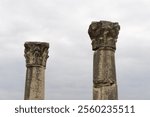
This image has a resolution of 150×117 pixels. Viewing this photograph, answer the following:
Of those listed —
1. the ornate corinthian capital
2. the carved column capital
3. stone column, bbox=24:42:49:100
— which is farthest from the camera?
the ornate corinthian capital

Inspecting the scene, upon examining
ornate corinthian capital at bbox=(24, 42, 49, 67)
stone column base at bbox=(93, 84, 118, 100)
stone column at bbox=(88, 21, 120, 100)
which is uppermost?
ornate corinthian capital at bbox=(24, 42, 49, 67)

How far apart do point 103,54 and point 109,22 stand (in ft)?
4.00

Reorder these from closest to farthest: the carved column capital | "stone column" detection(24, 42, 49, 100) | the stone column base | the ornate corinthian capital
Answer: the stone column base
the carved column capital
"stone column" detection(24, 42, 49, 100)
the ornate corinthian capital

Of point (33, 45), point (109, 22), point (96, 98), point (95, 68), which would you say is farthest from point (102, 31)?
point (33, 45)

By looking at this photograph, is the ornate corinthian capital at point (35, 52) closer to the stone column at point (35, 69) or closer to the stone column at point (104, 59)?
the stone column at point (35, 69)

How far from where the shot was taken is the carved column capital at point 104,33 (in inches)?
581

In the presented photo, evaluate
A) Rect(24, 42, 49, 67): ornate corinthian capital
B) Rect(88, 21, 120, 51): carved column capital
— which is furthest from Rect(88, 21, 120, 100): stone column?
Rect(24, 42, 49, 67): ornate corinthian capital

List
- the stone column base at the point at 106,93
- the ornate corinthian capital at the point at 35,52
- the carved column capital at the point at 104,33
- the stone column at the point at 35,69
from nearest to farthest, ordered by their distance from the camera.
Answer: the stone column base at the point at 106,93 → the carved column capital at the point at 104,33 → the stone column at the point at 35,69 → the ornate corinthian capital at the point at 35,52

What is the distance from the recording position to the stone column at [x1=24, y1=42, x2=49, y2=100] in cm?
2012

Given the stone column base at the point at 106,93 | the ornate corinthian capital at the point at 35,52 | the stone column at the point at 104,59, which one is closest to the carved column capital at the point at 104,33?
the stone column at the point at 104,59

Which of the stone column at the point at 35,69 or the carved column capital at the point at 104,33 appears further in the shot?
the stone column at the point at 35,69

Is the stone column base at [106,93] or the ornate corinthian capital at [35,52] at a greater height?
the ornate corinthian capital at [35,52]

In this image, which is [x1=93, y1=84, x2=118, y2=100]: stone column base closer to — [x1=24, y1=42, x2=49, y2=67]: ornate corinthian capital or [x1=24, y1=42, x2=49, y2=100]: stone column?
[x1=24, y1=42, x2=49, y2=100]: stone column

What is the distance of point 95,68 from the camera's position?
580 inches
